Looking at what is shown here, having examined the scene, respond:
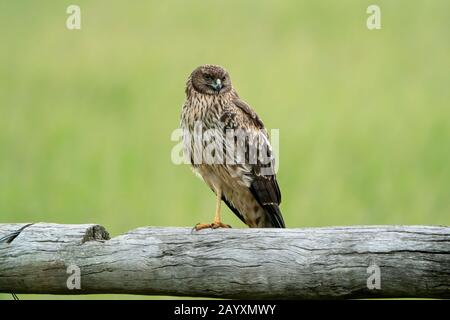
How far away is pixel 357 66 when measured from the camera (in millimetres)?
9055

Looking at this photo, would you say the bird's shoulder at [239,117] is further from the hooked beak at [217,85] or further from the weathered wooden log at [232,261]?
the weathered wooden log at [232,261]

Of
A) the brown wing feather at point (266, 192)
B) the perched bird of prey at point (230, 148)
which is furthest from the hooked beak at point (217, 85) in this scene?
the brown wing feather at point (266, 192)

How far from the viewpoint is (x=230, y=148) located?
497 cm

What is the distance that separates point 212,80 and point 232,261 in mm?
1648

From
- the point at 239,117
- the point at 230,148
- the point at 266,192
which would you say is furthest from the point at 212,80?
the point at 266,192

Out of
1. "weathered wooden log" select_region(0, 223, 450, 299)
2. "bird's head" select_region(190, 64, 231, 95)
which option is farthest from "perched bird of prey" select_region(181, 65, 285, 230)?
"weathered wooden log" select_region(0, 223, 450, 299)

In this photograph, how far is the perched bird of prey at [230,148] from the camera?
4953 mm

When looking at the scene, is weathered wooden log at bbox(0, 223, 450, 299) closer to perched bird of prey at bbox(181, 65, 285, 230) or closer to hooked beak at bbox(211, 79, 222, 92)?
perched bird of prey at bbox(181, 65, 285, 230)

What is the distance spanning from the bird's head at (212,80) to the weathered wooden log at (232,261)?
53.4 inches

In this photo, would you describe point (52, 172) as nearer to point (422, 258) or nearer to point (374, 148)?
point (374, 148)

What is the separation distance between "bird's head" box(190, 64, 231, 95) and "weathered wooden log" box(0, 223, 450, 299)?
4.45 ft

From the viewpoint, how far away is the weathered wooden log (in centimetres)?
350
